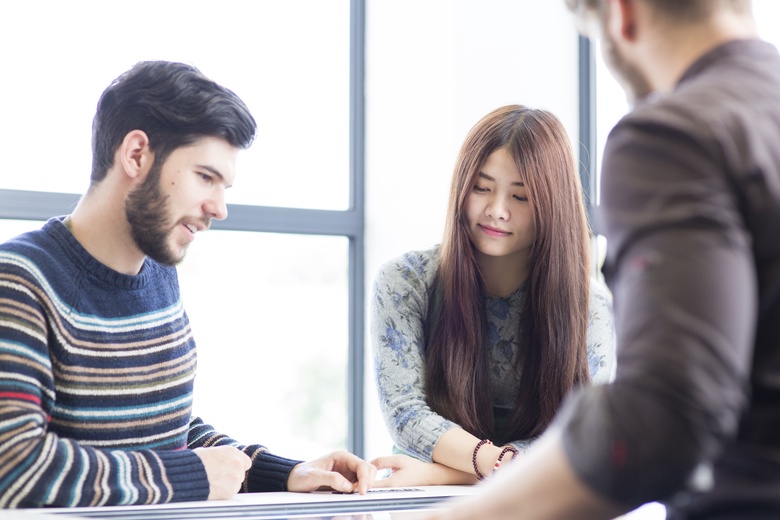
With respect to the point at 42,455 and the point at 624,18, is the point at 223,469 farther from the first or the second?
the point at 624,18

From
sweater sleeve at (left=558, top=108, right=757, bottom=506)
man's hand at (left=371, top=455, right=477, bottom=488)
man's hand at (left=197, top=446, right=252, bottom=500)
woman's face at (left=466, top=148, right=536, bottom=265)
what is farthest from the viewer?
woman's face at (left=466, top=148, right=536, bottom=265)

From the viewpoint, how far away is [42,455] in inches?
54.3

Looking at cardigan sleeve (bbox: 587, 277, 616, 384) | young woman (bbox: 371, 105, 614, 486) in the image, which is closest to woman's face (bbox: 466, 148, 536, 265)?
young woman (bbox: 371, 105, 614, 486)

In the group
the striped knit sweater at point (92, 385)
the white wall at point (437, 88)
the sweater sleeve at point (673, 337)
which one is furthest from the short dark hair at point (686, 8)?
the white wall at point (437, 88)

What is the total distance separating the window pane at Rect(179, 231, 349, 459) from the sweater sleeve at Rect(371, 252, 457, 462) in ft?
4.46

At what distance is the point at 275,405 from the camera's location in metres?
3.47

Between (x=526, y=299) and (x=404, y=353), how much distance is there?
32 centimetres

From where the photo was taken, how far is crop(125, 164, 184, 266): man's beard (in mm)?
1651

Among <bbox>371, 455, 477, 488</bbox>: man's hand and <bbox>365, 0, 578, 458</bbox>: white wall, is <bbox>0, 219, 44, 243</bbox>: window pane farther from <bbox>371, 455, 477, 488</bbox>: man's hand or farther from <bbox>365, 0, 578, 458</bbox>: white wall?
<bbox>371, 455, 477, 488</bbox>: man's hand

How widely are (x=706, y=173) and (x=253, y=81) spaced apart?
9.58ft

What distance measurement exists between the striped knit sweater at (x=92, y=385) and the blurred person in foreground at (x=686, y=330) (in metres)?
0.83

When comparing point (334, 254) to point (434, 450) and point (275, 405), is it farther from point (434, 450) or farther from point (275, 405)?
point (434, 450)

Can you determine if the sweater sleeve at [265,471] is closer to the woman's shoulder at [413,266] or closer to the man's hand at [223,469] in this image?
the man's hand at [223,469]

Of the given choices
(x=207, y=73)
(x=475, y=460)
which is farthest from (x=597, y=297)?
(x=207, y=73)
